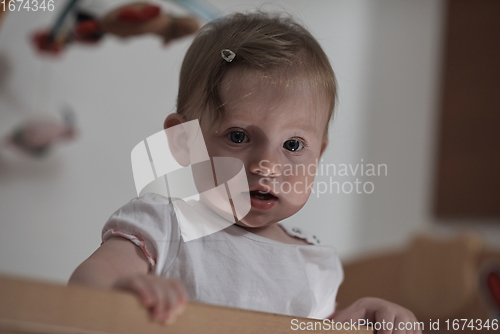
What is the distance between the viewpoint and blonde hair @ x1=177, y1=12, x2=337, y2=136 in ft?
1.11

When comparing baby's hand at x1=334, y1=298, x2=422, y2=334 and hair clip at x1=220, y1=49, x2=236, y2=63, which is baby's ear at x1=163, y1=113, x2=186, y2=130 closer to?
hair clip at x1=220, y1=49, x2=236, y2=63

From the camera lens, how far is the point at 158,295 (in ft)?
0.72

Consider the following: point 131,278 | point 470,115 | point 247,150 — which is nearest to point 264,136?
point 247,150

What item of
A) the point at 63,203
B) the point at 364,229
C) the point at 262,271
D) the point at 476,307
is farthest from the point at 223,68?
the point at 364,229

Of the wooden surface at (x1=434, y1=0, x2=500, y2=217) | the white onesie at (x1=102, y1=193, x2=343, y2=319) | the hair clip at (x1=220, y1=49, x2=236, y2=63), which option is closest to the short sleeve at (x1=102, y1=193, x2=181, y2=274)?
the white onesie at (x1=102, y1=193, x2=343, y2=319)

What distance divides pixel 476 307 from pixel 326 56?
66 centimetres

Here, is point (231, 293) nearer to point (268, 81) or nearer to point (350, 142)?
point (268, 81)

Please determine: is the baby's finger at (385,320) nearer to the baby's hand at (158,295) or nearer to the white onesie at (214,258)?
the white onesie at (214,258)

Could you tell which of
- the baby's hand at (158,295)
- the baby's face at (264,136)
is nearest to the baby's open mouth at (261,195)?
the baby's face at (264,136)

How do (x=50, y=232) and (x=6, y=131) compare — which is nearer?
(x=50, y=232)

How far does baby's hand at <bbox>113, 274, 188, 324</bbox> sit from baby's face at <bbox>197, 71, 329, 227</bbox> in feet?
0.39

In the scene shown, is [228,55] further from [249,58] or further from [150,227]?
[150,227]

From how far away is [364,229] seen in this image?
4.54 ft

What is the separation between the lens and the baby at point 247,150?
324 millimetres
